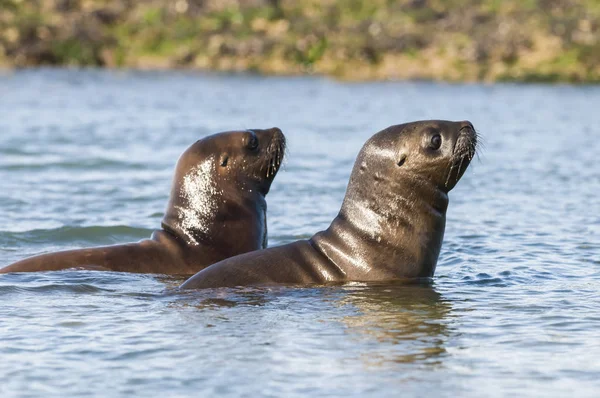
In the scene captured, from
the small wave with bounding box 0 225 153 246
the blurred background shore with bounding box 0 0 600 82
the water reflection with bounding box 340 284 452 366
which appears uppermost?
the blurred background shore with bounding box 0 0 600 82

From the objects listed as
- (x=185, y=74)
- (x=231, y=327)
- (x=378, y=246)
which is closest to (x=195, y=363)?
(x=231, y=327)

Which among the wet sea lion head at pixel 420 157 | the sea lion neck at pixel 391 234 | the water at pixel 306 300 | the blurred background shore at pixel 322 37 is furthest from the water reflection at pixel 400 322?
the blurred background shore at pixel 322 37

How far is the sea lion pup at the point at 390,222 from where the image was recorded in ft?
28.8

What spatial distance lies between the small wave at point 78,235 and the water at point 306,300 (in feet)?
0.11

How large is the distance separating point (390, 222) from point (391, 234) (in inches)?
4.0

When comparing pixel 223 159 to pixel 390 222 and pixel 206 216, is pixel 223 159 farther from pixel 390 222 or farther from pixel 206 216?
pixel 390 222

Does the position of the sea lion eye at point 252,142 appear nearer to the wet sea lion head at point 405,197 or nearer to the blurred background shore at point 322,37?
the wet sea lion head at point 405,197

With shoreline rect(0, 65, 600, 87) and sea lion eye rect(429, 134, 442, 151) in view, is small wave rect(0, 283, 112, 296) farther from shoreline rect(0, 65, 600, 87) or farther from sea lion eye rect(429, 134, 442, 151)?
shoreline rect(0, 65, 600, 87)

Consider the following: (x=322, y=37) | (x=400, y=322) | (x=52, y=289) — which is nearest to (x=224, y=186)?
(x=52, y=289)

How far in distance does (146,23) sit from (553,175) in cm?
5217

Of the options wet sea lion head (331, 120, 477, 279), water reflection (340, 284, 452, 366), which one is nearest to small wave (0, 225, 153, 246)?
wet sea lion head (331, 120, 477, 279)

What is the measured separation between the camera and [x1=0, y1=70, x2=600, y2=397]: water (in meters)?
6.50

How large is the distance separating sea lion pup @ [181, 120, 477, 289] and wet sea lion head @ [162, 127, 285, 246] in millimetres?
1319

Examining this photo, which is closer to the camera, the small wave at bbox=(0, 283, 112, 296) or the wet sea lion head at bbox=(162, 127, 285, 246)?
the small wave at bbox=(0, 283, 112, 296)
